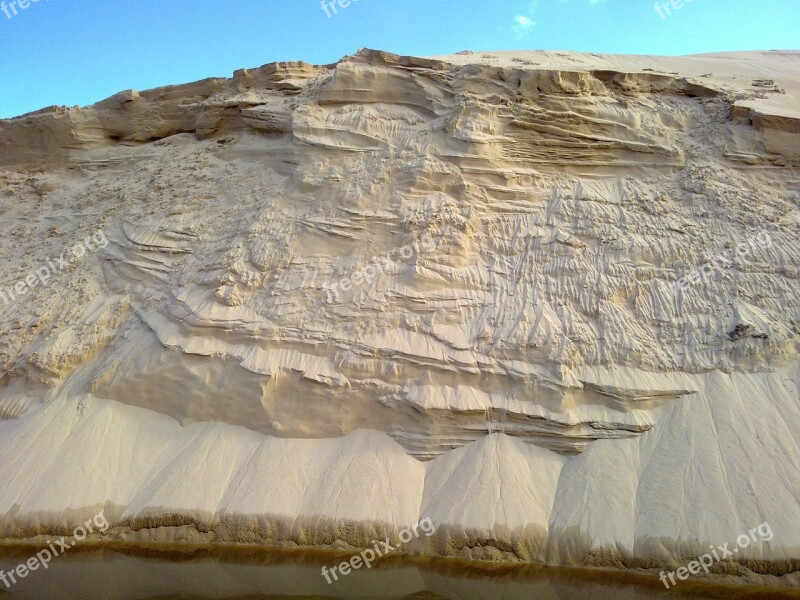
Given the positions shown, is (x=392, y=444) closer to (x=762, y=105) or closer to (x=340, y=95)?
(x=340, y=95)

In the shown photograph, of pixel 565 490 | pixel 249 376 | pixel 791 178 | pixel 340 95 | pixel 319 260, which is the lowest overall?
pixel 565 490

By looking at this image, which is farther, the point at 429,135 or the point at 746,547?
the point at 429,135

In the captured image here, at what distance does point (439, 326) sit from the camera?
9.98 meters

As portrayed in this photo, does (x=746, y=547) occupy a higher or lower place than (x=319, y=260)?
lower

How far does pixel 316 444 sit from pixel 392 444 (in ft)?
4.54

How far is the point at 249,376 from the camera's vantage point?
985cm

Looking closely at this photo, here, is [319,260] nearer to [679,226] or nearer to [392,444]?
[392,444]

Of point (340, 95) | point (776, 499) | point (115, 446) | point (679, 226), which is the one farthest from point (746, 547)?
point (340, 95)

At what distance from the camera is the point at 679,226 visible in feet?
35.3

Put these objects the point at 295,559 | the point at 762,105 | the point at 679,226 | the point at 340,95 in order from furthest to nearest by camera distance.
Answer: the point at 340,95, the point at 762,105, the point at 679,226, the point at 295,559

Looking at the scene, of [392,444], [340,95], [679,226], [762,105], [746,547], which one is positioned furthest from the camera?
[340,95]

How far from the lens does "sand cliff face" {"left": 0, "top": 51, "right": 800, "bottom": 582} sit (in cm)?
833

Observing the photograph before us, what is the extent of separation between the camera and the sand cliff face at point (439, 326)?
8.33 meters

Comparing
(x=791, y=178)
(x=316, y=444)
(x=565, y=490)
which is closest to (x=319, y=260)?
(x=316, y=444)
